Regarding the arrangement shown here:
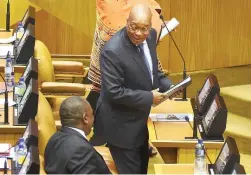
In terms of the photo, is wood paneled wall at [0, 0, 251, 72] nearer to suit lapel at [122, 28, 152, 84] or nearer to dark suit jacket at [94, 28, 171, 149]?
dark suit jacket at [94, 28, 171, 149]

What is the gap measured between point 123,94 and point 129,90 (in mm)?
60

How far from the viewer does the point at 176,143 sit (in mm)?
5500

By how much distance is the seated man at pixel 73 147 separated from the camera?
4.43 m

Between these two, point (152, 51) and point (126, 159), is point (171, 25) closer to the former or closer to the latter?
point (152, 51)

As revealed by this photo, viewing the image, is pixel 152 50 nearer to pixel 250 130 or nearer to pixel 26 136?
pixel 26 136

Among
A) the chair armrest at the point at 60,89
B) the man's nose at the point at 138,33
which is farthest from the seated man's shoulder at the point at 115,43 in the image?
the chair armrest at the point at 60,89

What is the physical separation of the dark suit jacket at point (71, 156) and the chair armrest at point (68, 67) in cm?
299

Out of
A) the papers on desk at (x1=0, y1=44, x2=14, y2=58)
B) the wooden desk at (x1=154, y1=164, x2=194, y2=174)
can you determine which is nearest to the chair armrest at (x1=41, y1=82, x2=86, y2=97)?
the papers on desk at (x1=0, y1=44, x2=14, y2=58)

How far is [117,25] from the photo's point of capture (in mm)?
6164

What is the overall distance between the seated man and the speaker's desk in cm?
98

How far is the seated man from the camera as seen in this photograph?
4.43 metres

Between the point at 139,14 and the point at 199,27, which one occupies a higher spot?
the point at 139,14

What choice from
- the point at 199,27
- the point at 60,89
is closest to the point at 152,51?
the point at 60,89

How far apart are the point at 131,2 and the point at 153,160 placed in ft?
3.99
